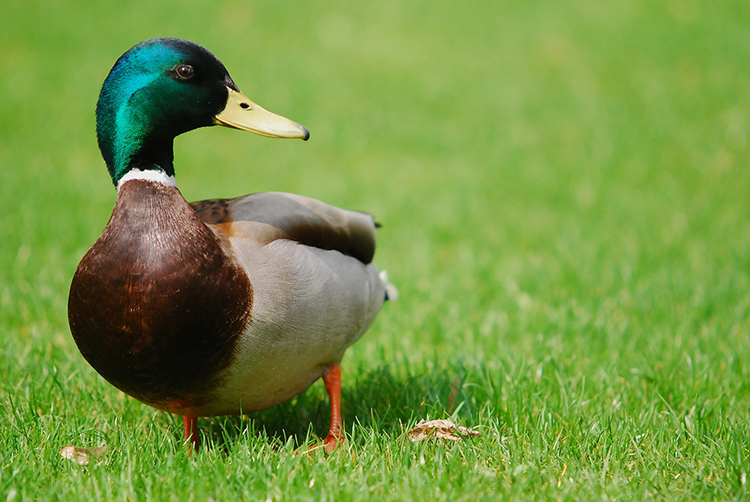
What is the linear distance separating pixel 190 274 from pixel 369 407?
1190mm

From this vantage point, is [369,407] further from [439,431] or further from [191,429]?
[191,429]

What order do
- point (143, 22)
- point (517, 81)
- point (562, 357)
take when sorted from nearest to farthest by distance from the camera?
point (562, 357)
point (517, 81)
point (143, 22)

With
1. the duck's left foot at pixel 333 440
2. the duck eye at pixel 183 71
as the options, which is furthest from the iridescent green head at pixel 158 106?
the duck's left foot at pixel 333 440

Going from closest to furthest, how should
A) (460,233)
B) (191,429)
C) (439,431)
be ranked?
1. (439,431)
2. (191,429)
3. (460,233)

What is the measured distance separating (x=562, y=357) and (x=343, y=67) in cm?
738

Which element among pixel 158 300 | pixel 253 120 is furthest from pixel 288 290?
pixel 253 120

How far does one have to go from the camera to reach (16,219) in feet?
16.9

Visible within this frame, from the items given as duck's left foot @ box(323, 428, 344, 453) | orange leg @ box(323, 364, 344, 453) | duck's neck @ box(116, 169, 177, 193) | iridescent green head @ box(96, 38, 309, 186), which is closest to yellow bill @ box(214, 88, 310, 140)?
iridescent green head @ box(96, 38, 309, 186)

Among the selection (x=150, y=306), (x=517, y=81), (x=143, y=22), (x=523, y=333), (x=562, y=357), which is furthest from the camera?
(x=143, y=22)

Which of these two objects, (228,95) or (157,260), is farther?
(228,95)

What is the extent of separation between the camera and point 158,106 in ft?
7.32

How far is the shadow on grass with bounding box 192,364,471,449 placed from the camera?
108 inches

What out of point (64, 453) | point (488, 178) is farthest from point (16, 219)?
point (488, 178)

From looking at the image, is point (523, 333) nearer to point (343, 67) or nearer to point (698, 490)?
point (698, 490)
